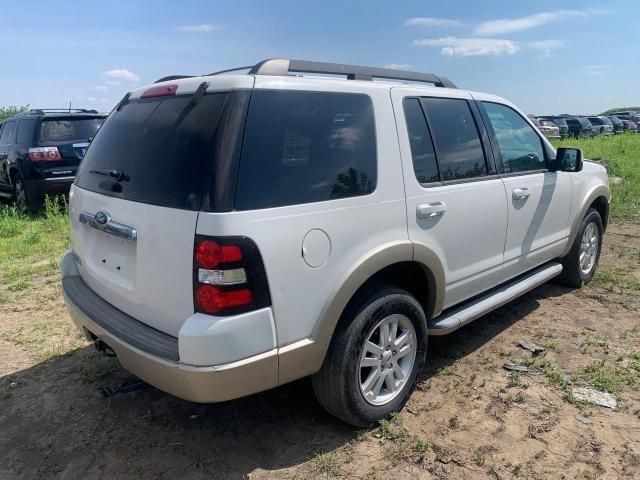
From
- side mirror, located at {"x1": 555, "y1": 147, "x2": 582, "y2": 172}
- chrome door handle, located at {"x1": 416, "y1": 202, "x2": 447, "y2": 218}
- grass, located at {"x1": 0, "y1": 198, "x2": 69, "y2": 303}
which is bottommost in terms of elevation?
grass, located at {"x1": 0, "y1": 198, "x2": 69, "y2": 303}

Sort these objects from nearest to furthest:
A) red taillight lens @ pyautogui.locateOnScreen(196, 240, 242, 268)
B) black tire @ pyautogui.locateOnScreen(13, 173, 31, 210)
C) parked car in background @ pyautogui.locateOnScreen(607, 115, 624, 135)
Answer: red taillight lens @ pyautogui.locateOnScreen(196, 240, 242, 268)
black tire @ pyautogui.locateOnScreen(13, 173, 31, 210)
parked car in background @ pyautogui.locateOnScreen(607, 115, 624, 135)

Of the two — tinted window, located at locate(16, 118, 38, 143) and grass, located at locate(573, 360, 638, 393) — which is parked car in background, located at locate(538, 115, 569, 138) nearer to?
tinted window, located at locate(16, 118, 38, 143)

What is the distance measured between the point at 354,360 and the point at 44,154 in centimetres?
789

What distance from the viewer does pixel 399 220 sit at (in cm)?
280

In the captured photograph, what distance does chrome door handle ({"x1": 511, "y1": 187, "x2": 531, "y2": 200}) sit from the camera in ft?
12.1

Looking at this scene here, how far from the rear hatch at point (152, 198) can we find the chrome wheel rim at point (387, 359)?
1.08 metres

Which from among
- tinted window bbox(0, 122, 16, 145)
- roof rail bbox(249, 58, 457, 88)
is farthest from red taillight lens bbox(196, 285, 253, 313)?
tinted window bbox(0, 122, 16, 145)

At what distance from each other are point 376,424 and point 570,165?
2743 millimetres

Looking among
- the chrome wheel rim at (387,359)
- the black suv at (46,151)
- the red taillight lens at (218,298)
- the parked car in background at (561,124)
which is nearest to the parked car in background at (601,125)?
the parked car in background at (561,124)

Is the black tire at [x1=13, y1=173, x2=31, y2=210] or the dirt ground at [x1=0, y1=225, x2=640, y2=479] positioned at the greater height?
the black tire at [x1=13, y1=173, x2=31, y2=210]

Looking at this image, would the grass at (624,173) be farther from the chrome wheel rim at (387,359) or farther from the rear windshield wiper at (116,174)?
the rear windshield wiper at (116,174)

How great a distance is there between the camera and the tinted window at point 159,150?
7.50 ft

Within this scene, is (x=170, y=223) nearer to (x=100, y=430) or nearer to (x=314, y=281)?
(x=314, y=281)

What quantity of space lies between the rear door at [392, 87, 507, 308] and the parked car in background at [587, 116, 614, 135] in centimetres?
2908
